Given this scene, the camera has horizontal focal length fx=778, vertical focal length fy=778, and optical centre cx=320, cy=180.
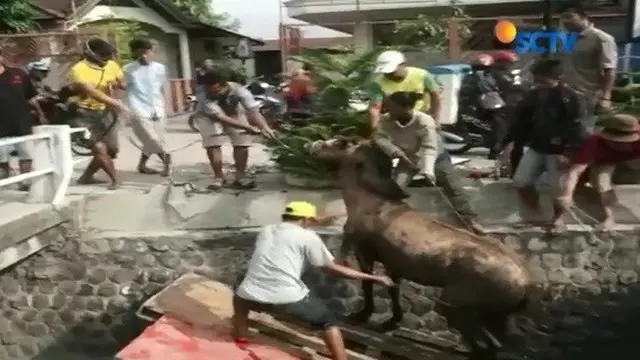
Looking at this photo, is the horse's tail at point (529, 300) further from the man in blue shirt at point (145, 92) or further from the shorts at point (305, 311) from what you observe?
the man in blue shirt at point (145, 92)

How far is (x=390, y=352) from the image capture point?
5.86 m

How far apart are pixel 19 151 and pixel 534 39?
7.82 metres

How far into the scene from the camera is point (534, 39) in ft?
39.5

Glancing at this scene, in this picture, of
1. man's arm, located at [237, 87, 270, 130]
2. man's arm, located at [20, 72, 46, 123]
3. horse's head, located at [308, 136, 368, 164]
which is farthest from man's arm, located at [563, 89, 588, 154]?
man's arm, located at [20, 72, 46, 123]

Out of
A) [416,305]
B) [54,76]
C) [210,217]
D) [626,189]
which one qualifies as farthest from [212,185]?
[54,76]

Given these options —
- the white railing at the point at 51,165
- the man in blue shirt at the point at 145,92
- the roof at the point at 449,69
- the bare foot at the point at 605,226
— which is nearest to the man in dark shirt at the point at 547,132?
the bare foot at the point at 605,226

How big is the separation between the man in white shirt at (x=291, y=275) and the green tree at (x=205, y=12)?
21.7 metres

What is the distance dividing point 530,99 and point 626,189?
1.34m

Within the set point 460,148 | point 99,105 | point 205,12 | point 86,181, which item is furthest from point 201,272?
point 205,12

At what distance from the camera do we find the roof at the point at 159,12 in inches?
734

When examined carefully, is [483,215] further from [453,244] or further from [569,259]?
[453,244]

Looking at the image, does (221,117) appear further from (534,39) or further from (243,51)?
(243,51)

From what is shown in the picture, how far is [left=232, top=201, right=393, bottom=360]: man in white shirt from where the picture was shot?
552 cm

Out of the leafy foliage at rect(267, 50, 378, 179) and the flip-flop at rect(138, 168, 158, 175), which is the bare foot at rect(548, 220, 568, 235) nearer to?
the leafy foliage at rect(267, 50, 378, 179)
